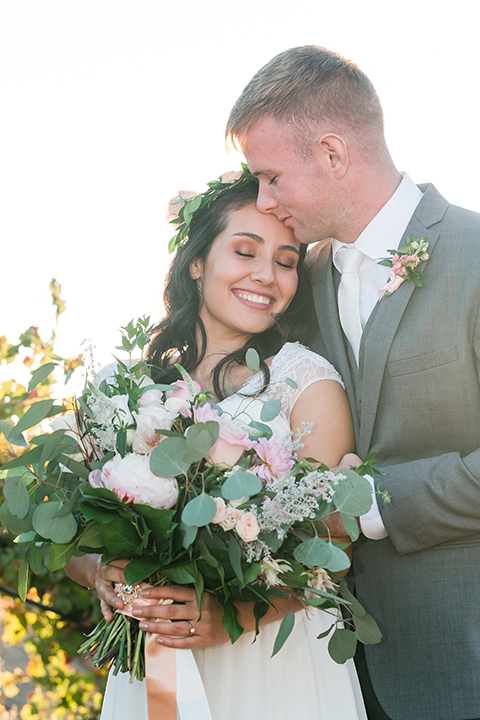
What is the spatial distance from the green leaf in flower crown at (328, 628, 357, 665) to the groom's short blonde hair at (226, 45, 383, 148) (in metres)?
1.86

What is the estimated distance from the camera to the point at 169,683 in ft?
6.35

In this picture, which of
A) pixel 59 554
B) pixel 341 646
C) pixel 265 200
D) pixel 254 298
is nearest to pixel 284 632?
pixel 341 646

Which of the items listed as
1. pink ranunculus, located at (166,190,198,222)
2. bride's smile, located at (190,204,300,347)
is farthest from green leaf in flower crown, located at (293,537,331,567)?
pink ranunculus, located at (166,190,198,222)

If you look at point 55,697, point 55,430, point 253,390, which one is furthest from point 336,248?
point 55,697

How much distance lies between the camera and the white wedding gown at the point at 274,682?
84.1 inches

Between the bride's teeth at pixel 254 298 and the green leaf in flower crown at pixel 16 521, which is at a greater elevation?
the bride's teeth at pixel 254 298

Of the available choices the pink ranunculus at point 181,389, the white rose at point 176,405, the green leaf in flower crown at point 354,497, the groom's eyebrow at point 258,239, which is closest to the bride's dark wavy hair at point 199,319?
the groom's eyebrow at point 258,239

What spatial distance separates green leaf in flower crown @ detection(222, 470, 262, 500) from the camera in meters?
1.68

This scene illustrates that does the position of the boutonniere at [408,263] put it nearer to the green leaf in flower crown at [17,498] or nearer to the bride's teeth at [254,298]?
the bride's teeth at [254,298]

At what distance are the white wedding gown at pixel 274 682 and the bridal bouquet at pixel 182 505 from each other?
270 millimetres

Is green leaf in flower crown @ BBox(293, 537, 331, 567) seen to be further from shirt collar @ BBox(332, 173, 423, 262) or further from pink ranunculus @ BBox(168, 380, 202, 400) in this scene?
shirt collar @ BBox(332, 173, 423, 262)

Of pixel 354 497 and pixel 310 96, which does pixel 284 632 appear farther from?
pixel 310 96

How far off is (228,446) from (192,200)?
158cm

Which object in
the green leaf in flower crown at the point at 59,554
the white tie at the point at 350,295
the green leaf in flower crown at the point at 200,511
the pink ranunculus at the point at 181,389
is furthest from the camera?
the white tie at the point at 350,295
